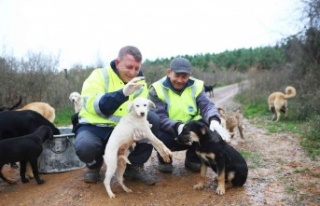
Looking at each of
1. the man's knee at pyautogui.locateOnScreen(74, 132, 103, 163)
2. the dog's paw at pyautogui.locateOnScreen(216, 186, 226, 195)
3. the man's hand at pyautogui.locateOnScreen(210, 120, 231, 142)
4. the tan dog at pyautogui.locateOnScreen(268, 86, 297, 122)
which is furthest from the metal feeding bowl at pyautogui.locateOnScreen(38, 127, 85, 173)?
the tan dog at pyautogui.locateOnScreen(268, 86, 297, 122)

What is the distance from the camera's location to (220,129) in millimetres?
4414

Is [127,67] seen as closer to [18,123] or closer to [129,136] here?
[129,136]

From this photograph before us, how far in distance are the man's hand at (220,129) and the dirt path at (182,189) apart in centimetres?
68

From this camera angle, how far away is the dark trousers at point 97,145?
13.8ft

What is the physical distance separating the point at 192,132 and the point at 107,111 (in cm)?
109

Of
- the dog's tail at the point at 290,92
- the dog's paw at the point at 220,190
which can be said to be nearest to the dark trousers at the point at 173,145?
the dog's paw at the point at 220,190

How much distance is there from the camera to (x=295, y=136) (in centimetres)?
788

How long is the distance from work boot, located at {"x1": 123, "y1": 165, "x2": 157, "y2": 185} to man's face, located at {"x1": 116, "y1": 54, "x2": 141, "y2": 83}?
1.24 meters

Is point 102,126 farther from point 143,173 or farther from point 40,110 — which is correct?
point 40,110

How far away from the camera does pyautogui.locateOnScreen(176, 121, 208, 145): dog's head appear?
427 cm

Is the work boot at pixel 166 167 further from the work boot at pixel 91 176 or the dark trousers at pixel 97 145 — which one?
the work boot at pixel 91 176

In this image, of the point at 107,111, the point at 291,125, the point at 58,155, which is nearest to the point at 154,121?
the point at 107,111

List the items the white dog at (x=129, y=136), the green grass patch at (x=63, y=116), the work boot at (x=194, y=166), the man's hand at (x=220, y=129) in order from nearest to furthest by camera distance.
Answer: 1. the white dog at (x=129, y=136)
2. the man's hand at (x=220, y=129)
3. the work boot at (x=194, y=166)
4. the green grass patch at (x=63, y=116)

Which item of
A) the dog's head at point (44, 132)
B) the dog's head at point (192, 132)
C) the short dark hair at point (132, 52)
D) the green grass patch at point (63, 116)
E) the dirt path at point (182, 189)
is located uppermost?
the short dark hair at point (132, 52)
